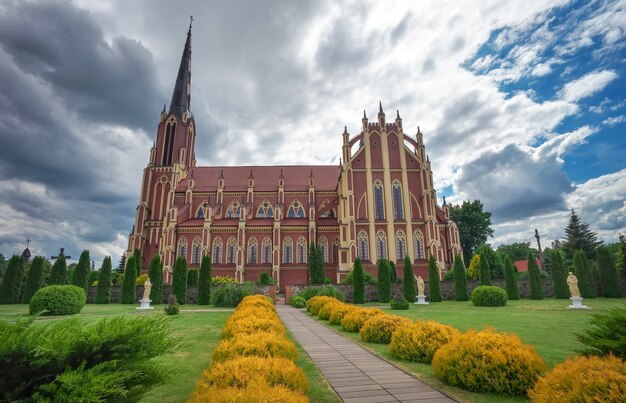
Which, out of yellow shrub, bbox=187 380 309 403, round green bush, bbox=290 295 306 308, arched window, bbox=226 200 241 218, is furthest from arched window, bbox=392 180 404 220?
yellow shrub, bbox=187 380 309 403

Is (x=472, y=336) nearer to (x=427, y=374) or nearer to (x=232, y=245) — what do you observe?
(x=427, y=374)

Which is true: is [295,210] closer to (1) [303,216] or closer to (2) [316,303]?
(1) [303,216]

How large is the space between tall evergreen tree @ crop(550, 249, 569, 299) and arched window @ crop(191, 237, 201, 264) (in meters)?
35.3

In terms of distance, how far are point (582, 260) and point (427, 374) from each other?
28.1m

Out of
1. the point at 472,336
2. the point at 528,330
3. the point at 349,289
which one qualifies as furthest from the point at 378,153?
the point at 472,336

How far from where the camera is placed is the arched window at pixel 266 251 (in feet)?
125

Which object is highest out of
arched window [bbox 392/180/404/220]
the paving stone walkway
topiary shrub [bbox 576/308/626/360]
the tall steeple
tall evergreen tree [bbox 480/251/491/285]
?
the tall steeple

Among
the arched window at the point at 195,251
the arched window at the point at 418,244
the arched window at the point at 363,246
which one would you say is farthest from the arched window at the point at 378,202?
the arched window at the point at 195,251

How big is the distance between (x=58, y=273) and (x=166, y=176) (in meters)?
20.3

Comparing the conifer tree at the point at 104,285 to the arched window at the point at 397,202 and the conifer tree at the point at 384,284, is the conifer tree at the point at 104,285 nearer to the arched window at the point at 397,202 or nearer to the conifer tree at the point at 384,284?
the conifer tree at the point at 384,284

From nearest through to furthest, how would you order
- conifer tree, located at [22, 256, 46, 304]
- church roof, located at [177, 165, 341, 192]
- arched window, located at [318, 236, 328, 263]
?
conifer tree, located at [22, 256, 46, 304] < arched window, located at [318, 236, 328, 263] < church roof, located at [177, 165, 341, 192]

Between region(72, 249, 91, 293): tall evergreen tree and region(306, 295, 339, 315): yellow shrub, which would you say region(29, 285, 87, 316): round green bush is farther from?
region(306, 295, 339, 315): yellow shrub

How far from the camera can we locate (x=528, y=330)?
33.3ft

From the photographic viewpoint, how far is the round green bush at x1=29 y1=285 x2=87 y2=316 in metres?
15.8
